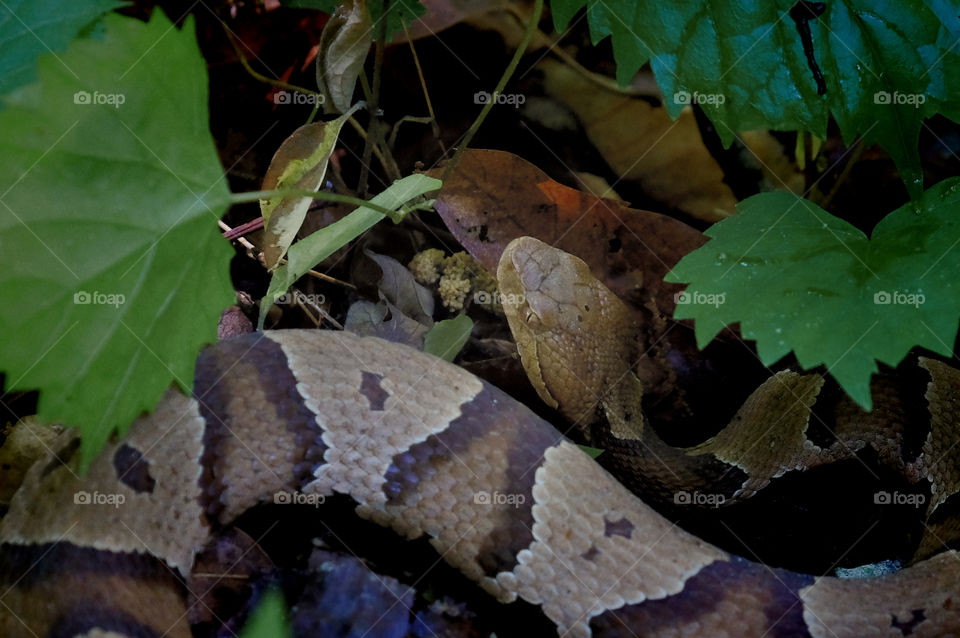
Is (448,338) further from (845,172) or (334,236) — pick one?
(845,172)

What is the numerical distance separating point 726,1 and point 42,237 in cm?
199

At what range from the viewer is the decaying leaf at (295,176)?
249 centimetres

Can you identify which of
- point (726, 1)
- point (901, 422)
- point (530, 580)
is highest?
point (726, 1)

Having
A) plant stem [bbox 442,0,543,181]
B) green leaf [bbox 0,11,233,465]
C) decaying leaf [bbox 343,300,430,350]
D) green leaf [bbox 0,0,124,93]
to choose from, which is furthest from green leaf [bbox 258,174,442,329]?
green leaf [bbox 0,0,124,93]

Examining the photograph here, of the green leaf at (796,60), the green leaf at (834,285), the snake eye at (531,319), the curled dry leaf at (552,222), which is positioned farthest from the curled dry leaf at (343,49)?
the green leaf at (834,285)

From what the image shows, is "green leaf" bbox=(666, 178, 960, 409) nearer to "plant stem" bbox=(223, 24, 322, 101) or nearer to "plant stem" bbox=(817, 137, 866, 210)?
"plant stem" bbox=(817, 137, 866, 210)

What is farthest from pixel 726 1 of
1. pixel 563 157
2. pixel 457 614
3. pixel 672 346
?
Result: pixel 457 614

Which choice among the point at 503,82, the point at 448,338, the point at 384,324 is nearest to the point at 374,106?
the point at 503,82

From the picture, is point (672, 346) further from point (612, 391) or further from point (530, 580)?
point (530, 580)

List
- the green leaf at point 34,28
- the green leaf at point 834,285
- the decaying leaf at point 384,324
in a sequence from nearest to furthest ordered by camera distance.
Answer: the green leaf at point 834,285, the green leaf at point 34,28, the decaying leaf at point 384,324

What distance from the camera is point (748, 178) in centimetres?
297

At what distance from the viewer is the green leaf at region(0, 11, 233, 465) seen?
61.3 inches

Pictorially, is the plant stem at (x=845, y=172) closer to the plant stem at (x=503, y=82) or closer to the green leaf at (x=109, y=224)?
the plant stem at (x=503, y=82)

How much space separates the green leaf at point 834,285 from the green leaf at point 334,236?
35.1 inches
